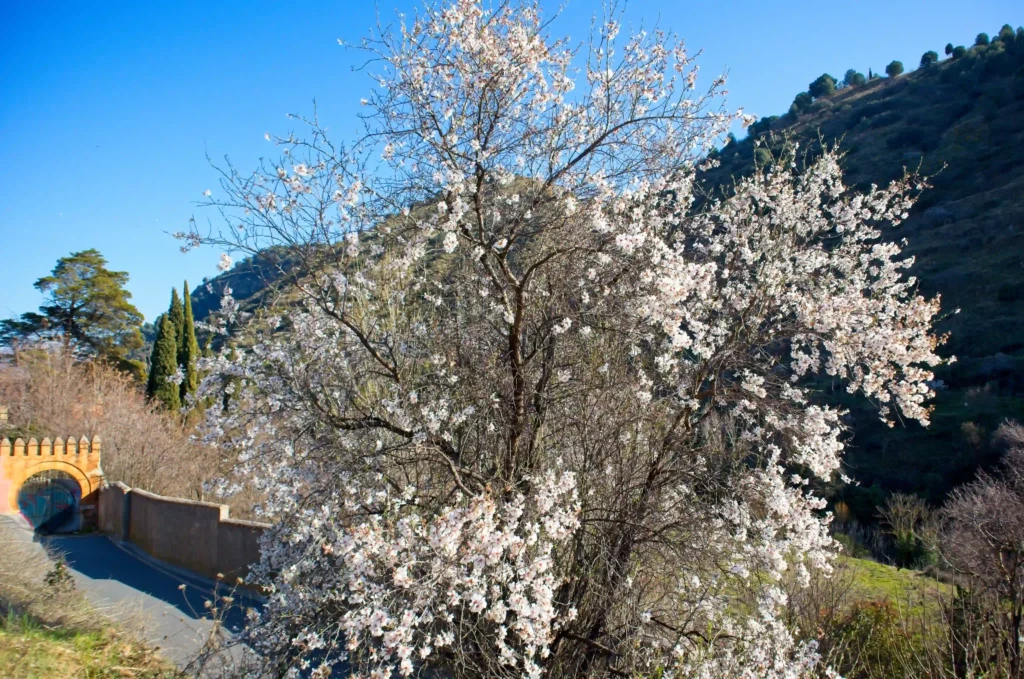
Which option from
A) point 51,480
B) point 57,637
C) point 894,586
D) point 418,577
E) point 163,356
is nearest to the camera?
point 418,577

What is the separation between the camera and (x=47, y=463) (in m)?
20.2

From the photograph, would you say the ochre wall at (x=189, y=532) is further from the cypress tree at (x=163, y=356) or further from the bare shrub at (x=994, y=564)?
the cypress tree at (x=163, y=356)

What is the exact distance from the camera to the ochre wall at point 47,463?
19828mm

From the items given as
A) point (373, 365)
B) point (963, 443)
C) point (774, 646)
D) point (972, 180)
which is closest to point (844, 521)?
point (963, 443)

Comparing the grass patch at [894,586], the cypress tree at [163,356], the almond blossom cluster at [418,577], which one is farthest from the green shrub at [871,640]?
the cypress tree at [163,356]

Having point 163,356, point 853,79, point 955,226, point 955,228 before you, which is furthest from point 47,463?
point 853,79

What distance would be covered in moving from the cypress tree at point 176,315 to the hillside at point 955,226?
22389mm

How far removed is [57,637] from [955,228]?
28685mm

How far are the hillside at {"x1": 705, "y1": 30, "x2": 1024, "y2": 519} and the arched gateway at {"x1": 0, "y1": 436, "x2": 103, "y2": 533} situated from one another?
18552mm

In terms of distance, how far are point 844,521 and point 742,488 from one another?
12.7m

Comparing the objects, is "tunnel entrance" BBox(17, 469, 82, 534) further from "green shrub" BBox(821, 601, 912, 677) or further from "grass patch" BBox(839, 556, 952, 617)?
"green shrub" BBox(821, 601, 912, 677)

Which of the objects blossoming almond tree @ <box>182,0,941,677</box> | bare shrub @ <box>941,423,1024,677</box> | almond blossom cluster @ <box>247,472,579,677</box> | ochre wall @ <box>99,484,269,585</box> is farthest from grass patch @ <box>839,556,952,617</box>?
ochre wall @ <box>99,484,269,585</box>

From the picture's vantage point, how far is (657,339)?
569cm

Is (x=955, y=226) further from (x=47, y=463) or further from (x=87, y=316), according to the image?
(x=87, y=316)
